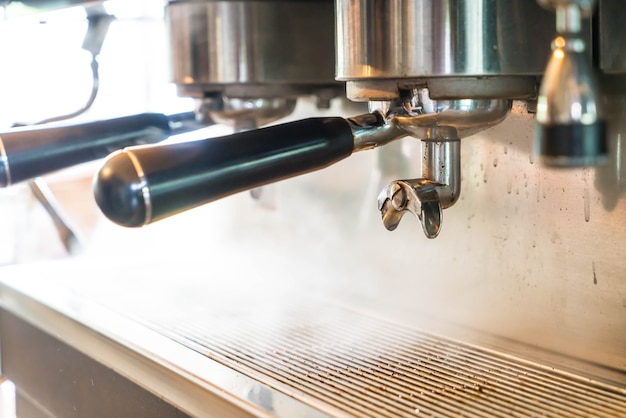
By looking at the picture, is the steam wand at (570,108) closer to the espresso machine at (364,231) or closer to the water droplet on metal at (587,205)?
the espresso machine at (364,231)

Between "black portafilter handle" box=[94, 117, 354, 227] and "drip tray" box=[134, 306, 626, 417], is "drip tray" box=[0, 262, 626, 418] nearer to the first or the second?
"drip tray" box=[134, 306, 626, 417]

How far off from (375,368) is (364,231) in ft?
0.86

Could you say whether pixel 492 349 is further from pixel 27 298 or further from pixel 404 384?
pixel 27 298

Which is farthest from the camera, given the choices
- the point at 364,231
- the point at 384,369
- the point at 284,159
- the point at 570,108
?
the point at 364,231

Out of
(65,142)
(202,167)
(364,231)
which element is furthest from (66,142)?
(364,231)

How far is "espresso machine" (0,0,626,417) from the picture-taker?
47 centimetres

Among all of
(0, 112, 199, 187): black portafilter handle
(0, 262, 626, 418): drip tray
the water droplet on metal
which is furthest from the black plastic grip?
the water droplet on metal

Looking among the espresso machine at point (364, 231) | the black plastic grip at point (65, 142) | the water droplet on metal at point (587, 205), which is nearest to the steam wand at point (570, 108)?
the espresso machine at point (364, 231)

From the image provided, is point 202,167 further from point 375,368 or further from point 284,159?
point 375,368

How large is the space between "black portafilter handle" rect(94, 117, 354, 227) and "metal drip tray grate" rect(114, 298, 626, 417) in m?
0.17

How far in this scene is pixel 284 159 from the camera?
1.52ft

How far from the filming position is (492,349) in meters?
0.64

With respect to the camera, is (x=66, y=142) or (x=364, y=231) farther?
(x=364, y=231)

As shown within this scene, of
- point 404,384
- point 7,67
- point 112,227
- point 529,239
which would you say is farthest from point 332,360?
point 7,67
